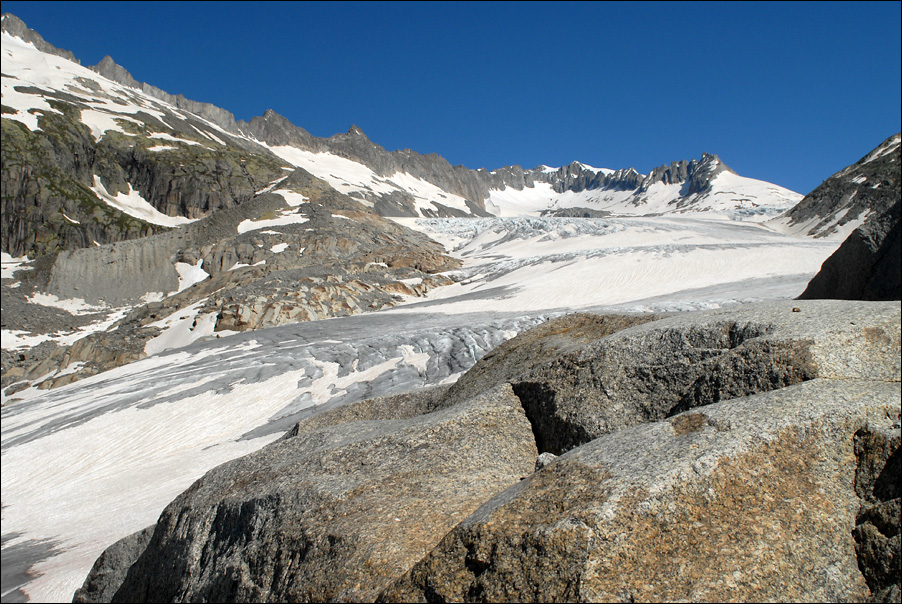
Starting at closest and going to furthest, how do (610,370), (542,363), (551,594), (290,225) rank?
(551,594), (610,370), (542,363), (290,225)

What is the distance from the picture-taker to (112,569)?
7.39m

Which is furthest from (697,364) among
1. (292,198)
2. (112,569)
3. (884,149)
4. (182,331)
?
(884,149)

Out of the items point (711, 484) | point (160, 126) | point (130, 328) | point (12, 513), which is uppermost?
point (160, 126)

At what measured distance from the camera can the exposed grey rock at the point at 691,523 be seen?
3184 millimetres

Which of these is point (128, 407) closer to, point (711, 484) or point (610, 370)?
point (610, 370)

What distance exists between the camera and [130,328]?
40.7m

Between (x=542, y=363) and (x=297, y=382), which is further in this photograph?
(x=297, y=382)

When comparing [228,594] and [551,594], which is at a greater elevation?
[551,594]

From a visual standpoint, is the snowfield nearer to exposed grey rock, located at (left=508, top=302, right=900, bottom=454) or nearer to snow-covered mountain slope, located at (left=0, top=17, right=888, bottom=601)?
snow-covered mountain slope, located at (left=0, top=17, right=888, bottom=601)

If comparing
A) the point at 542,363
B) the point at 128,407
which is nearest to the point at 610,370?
the point at 542,363

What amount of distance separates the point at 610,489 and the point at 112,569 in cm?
705

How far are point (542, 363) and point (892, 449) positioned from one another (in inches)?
152

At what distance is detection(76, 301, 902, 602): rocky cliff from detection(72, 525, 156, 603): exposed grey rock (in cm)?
56

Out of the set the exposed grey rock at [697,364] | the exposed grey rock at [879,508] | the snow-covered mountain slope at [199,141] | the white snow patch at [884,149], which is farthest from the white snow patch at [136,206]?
the white snow patch at [884,149]
